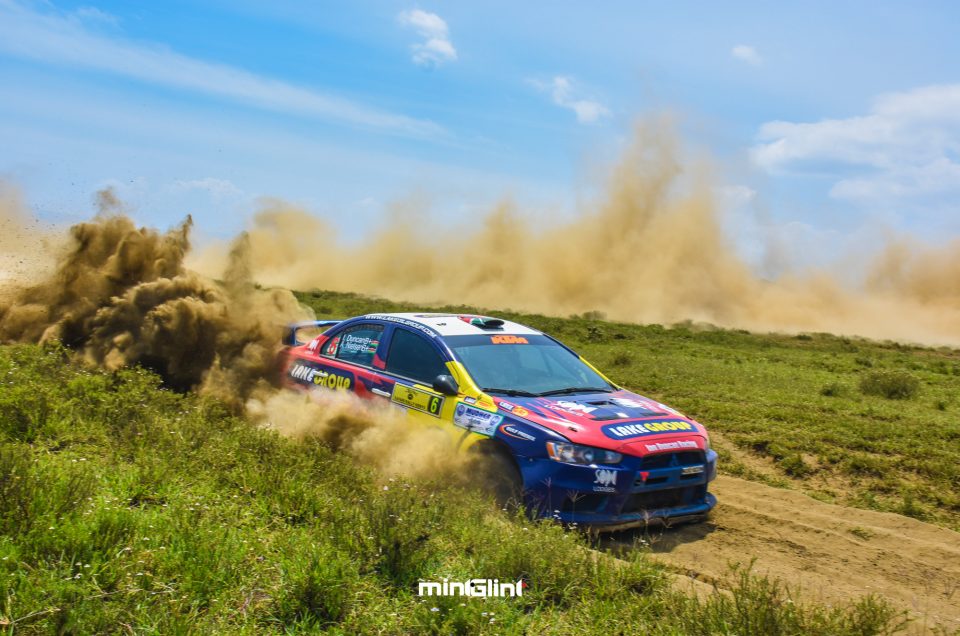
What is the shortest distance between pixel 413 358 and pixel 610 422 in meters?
1.99

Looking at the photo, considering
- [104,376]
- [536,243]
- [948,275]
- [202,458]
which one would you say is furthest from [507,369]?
[948,275]

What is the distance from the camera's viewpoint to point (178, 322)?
9492 mm

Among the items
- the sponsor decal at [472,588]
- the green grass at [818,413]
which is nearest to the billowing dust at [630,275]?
the green grass at [818,413]

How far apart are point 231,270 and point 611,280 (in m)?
37.7

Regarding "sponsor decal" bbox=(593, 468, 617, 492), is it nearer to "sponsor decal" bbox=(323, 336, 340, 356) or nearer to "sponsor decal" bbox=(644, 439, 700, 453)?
"sponsor decal" bbox=(644, 439, 700, 453)

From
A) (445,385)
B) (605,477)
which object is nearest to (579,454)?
(605,477)

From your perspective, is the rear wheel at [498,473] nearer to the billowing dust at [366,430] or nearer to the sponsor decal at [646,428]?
the billowing dust at [366,430]

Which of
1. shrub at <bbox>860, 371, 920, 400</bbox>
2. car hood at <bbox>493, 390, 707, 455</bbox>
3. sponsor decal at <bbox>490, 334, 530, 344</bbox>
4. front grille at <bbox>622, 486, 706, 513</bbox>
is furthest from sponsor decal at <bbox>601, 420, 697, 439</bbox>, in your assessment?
shrub at <bbox>860, 371, 920, 400</bbox>

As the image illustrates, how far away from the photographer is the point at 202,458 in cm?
572

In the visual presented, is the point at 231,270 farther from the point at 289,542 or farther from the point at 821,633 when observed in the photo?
the point at 821,633

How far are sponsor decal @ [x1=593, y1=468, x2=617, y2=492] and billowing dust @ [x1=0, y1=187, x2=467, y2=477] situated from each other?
151 centimetres

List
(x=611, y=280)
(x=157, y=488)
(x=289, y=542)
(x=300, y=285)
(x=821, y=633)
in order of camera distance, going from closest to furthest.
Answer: (x=821, y=633)
(x=289, y=542)
(x=157, y=488)
(x=611, y=280)
(x=300, y=285)

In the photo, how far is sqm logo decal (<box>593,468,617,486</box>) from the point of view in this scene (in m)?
5.48

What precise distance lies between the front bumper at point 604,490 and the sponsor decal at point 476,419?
0.40 meters
